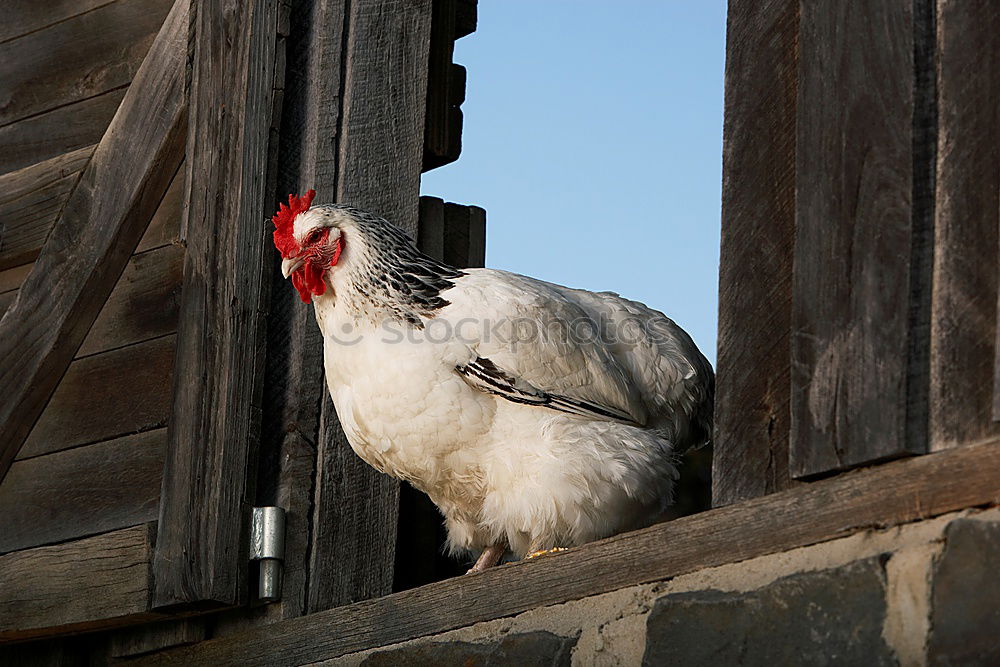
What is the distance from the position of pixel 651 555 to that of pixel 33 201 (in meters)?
2.72

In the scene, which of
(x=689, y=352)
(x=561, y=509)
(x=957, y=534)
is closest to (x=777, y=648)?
(x=957, y=534)

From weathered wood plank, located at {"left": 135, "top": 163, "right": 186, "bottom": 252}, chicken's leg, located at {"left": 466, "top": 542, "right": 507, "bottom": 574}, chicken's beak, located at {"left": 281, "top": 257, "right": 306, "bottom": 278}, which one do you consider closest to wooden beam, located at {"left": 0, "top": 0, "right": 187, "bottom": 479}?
weathered wood plank, located at {"left": 135, "top": 163, "right": 186, "bottom": 252}

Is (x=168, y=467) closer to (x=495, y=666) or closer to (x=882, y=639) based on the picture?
(x=495, y=666)

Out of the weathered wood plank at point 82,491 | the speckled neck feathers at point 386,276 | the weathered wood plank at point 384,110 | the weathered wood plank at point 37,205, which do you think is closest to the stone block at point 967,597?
the speckled neck feathers at point 386,276

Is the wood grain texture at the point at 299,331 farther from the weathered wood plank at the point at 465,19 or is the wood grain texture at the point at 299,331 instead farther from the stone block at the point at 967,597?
the stone block at the point at 967,597

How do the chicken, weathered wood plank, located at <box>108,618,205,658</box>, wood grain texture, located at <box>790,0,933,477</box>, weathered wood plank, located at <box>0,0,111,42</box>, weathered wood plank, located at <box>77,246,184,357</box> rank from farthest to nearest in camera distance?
1. weathered wood plank, located at <box>0,0,111,42</box>
2. weathered wood plank, located at <box>77,246,184,357</box>
3. weathered wood plank, located at <box>108,618,205,658</box>
4. the chicken
5. wood grain texture, located at <box>790,0,933,477</box>

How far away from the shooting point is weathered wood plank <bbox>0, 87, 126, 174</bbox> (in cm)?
468

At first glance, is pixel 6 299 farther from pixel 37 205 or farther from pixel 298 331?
pixel 298 331

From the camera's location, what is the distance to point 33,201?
459cm

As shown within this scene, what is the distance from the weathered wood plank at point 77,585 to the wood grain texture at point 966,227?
2502mm

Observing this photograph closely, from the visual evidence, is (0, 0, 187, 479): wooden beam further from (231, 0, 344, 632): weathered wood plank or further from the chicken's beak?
the chicken's beak

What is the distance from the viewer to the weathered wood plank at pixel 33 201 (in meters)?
4.52

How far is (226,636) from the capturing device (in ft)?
13.0

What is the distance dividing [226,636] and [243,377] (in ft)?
2.43
